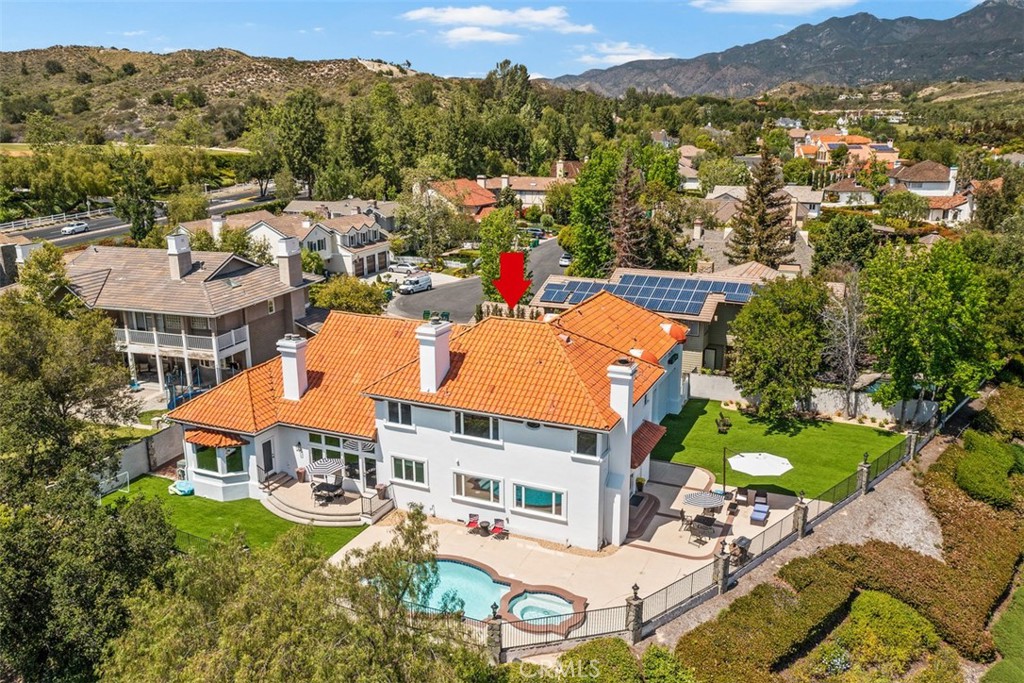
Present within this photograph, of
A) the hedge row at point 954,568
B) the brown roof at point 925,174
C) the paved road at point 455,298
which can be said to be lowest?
the hedge row at point 954,568

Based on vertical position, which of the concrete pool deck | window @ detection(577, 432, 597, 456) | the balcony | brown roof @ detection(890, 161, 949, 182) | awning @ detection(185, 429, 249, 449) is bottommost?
the concrete pool deck

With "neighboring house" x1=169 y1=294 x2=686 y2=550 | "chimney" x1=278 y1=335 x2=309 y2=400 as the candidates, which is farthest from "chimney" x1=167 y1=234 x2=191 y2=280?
"chimney" x1=278 y1=335 x2=309 y2=400

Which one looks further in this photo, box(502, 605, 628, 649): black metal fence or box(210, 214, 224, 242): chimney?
box(210, 214, 224, 242): chimney

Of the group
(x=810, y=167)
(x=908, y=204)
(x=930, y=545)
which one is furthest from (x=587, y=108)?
(x=930, y=545)

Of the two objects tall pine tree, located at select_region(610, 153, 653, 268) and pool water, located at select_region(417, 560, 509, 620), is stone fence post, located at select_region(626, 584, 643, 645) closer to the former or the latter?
pool water, located at select_region(417, 560, 509, 620)

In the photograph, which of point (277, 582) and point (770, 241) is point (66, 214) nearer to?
point (770, 241)

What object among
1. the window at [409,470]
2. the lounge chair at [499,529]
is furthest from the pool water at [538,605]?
the window at [409,470]

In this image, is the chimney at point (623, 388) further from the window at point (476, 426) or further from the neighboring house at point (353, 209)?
the neighboring house at point (353, 209)
